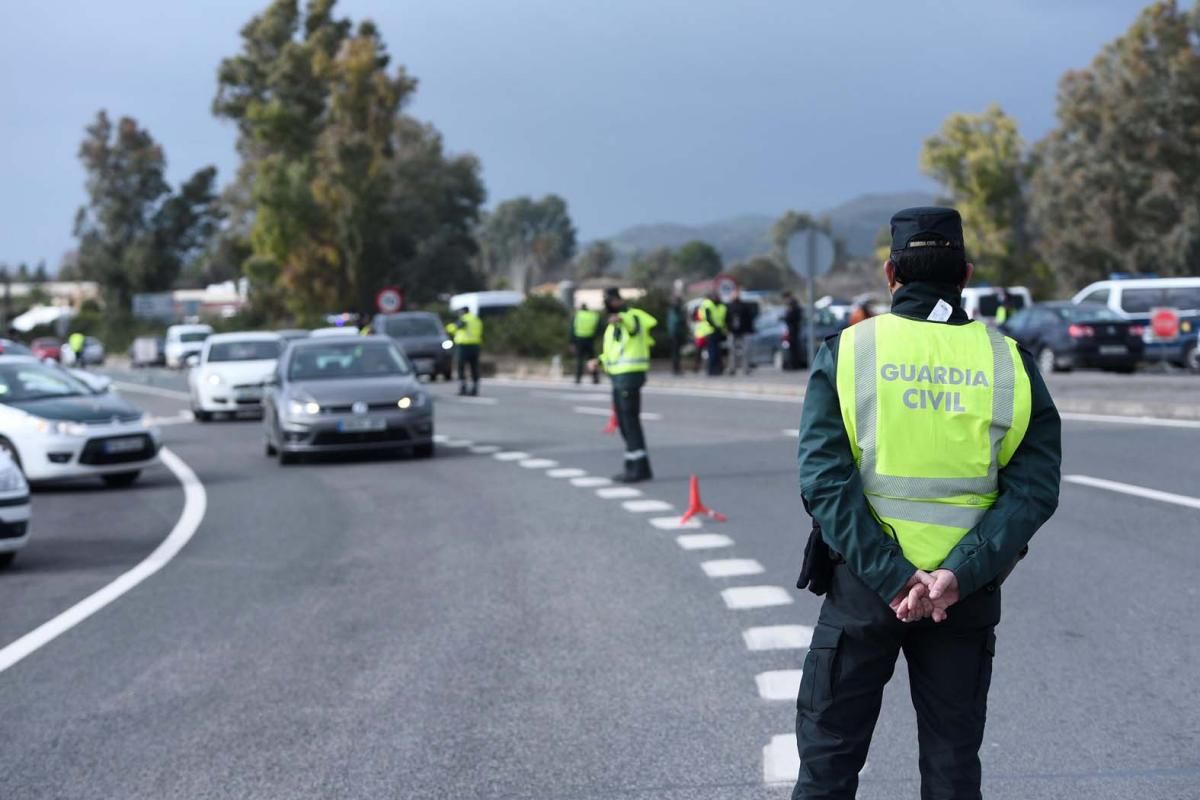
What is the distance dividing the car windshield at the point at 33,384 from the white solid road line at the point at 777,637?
1151 cm

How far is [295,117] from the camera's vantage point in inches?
3002

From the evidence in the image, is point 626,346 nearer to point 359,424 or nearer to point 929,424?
point 359,424

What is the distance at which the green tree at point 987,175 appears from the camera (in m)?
86.2

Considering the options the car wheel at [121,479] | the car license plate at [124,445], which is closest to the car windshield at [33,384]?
the car wheel at [121,479]

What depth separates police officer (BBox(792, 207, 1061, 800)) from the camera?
13.1ft

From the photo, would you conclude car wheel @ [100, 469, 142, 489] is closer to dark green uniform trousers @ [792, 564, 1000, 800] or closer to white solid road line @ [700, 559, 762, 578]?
white solid road line @ [700, 559, 762, 578]

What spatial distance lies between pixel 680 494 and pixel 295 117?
63.6 m

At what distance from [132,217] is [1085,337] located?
282 feet

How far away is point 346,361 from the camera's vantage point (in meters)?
21.6

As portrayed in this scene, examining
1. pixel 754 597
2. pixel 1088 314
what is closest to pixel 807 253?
pixel 1088 314

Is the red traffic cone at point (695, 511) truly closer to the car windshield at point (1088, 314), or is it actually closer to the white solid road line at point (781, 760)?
the white solid road line at point (781, 760)

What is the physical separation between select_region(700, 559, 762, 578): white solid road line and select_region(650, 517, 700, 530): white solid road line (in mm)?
1804

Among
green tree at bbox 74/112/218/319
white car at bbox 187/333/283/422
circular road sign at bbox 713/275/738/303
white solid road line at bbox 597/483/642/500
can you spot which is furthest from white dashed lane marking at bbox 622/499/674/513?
green tree at bbox 74/112/218/319

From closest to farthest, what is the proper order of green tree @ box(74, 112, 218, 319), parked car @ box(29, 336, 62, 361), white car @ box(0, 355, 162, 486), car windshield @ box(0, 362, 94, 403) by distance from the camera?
white car @ box(0, 355, 162, 486), car windshield @ box(0, 362, 94, 403), parked car @ box(29, 336, 62, 361), green tree @ box(74, 112, 218, 319)
